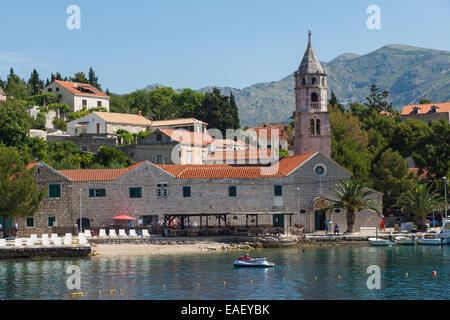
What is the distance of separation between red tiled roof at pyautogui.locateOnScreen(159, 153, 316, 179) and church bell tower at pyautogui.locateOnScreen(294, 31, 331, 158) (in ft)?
10.4

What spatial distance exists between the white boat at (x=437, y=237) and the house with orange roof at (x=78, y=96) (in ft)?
236

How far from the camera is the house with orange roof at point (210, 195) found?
61125mm

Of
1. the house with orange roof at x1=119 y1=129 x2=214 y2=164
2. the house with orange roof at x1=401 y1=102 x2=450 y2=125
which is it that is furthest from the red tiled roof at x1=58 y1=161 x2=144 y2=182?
the house with orange roof at x1=401 y1=102 x2=450 y2=125

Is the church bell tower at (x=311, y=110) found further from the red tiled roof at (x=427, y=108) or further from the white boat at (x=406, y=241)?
the red tiled roof at (x=427, y=108)

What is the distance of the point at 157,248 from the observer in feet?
179

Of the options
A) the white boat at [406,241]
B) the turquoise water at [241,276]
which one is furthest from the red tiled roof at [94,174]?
the white boat at [406,241]

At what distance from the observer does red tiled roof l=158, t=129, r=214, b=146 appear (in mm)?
88062

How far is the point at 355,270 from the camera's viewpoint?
43.3m

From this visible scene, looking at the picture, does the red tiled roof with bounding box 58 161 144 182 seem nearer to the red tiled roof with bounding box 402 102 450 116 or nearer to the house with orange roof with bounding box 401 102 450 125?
the house with orange roof with bounding box 401 102 450 125

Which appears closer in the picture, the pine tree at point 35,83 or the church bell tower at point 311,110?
the church bell tower at point 311,110
